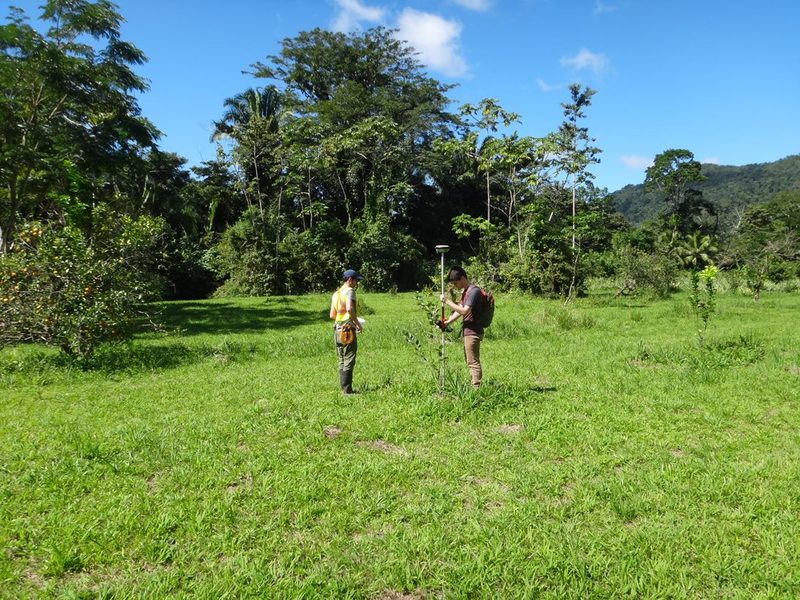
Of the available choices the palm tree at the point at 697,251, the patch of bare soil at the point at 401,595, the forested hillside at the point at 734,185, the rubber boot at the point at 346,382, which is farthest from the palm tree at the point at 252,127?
the forested hillside at the point at 734,185

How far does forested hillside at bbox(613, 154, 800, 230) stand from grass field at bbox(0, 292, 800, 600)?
116 metres

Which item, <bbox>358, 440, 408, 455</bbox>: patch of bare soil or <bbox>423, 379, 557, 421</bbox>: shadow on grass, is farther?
<bbox>423, 379, 557, 421</bbox>: shadow on grass

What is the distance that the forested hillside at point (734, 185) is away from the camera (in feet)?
380

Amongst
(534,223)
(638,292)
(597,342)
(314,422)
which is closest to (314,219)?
(534,223)

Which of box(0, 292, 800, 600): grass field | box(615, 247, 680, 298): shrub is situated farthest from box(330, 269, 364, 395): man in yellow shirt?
box(615, 247, 680, 298): shrub

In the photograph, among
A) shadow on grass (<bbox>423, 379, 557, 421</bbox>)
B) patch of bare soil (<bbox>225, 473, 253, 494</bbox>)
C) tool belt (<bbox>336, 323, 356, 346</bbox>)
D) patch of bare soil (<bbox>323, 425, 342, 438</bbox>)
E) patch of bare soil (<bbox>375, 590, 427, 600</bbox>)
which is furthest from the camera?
tool belt (<bbox>336, 323, 356, 346</bbox>)

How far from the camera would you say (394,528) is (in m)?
3.68

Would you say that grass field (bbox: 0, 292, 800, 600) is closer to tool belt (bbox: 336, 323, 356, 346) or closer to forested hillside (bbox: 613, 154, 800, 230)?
tool belt (bbox: 336, 323, 356, 346)

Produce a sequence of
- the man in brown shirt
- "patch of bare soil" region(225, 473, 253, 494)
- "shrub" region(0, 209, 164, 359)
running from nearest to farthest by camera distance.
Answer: "patch of bare soil" region(225, 473, 253, 494) → the man in brown shirt → "shrub" region(0, 209, 164, 359)

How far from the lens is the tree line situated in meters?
11.2

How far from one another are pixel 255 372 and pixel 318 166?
20791mm

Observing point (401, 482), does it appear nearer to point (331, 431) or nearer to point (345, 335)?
point (331, 431)

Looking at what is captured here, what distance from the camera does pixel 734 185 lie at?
132 metres

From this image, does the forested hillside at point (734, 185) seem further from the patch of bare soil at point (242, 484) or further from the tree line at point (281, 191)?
the patch of bare soil at point (242, 484)
